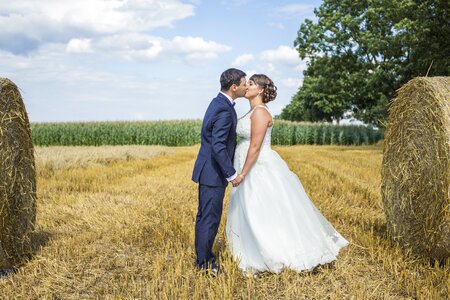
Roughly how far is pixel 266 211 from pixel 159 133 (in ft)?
119

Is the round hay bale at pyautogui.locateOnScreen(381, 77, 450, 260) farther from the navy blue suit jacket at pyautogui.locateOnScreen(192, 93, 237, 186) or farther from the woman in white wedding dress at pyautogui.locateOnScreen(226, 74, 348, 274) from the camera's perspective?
the navy blue suit jacket at pyautogui.locateOnScreen(192, 93, 237, 186)

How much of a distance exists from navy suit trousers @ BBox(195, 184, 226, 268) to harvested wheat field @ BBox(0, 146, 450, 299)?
0.91 feet

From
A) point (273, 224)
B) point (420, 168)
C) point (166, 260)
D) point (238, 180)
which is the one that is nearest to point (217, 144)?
point (238, 180)

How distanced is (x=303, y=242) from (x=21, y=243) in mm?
3536

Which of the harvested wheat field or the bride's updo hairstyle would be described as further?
the bride's updo hairstyle

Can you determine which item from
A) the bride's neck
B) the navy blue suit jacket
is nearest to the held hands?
the navy blue suit jacket

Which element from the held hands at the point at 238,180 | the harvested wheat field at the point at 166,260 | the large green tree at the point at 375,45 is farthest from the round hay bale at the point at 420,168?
the large green tree at the point at 375,45

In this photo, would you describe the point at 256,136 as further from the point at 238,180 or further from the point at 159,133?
the point at 159,133

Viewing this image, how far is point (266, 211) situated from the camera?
5547 millimetres

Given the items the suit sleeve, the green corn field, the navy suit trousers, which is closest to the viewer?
the suit sleeve

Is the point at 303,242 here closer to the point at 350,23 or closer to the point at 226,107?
the point at 226,107

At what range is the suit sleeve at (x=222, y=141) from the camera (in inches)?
207

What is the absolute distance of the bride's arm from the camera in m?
5.53

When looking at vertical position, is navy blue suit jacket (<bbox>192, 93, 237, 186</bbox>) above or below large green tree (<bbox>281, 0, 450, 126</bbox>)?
below
